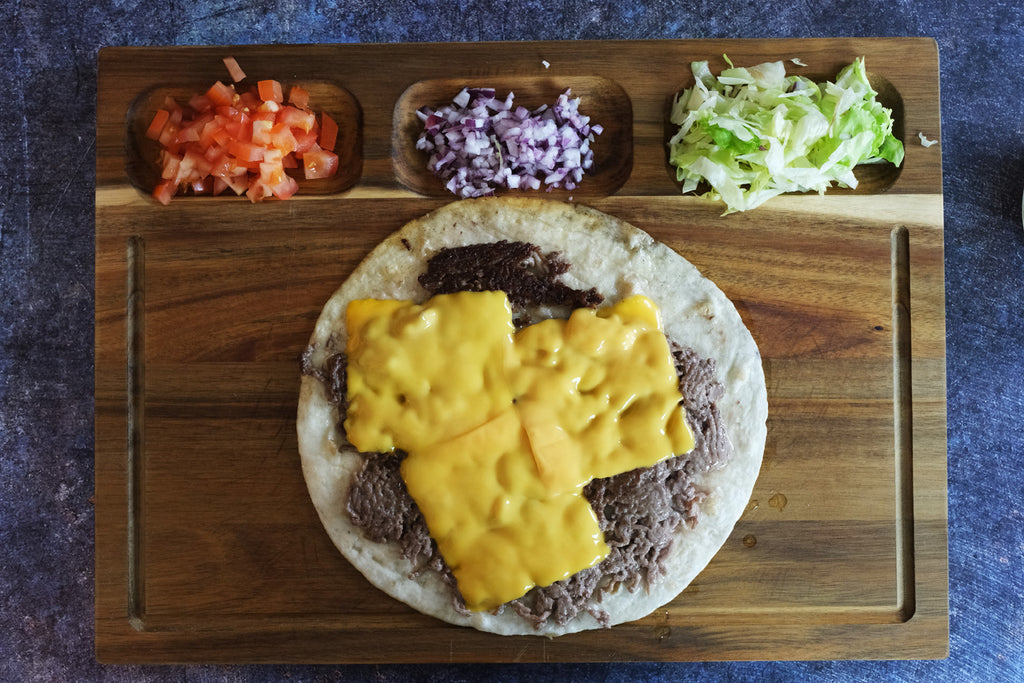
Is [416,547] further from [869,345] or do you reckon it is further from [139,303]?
[869,345]

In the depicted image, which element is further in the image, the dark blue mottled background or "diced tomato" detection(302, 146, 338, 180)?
the dark blue mottled background

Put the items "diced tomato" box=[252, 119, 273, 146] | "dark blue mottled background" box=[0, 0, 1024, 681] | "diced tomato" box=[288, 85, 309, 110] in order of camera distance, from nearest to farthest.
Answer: "diced tomato" box=[252, 119, 273, 146]
"diced tomato" box=[288, 85, 309, 110]
"dark blue mottled background" box=[0, 0, 1024, 681]

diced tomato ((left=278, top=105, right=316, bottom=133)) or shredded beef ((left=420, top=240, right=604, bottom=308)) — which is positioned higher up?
diced tomato ((left=278, top=105, right=316, bottom=133))

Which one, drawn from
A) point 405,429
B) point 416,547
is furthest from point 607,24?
point 416,547

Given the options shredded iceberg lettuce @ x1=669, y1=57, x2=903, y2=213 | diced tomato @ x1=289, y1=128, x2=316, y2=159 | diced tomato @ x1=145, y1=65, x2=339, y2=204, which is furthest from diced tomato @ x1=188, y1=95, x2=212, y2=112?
shredded iceberg lettuce @ x1=669, y1=57, x2=903, y2=213

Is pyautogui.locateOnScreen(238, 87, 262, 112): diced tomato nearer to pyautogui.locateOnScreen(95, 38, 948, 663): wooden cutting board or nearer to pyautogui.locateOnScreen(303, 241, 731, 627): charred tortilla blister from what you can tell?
pyautogui.locateOnScreen(95, 38, 948, 663): wooden cutting board

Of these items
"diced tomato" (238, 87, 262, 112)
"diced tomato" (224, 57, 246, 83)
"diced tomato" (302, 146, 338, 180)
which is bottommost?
"diced tomato" (302, 146, 338, 180)

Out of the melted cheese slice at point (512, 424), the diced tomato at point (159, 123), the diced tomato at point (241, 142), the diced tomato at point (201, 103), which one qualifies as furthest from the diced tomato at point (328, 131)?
the melted cheese slice at point (512, 424)

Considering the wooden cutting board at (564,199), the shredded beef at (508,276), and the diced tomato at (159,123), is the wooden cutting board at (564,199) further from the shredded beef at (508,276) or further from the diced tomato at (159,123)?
the shredded beef at (508,276)
